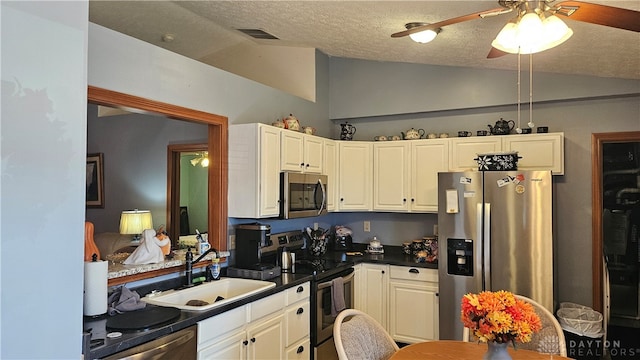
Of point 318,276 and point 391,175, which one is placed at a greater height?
point 391,175

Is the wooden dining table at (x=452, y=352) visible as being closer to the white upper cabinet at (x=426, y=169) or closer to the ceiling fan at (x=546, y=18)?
the ceiling fan at (x=546, y=18)

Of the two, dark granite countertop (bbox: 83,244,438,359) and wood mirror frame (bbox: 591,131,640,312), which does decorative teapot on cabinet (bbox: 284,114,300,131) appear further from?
wood mirror frame (bbox: 591,131,640,312)

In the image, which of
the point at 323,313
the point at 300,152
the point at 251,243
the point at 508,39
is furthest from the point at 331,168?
the point at 508,39

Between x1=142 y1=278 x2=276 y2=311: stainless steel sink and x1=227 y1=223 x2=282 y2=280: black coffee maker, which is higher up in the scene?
x1=227 y1=223 x2=282 y2=280: black coffee maker

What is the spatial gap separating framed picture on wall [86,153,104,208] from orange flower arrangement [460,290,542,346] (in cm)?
437

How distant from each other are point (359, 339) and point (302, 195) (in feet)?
5.70

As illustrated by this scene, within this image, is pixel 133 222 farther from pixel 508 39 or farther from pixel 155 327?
pixel 508 39

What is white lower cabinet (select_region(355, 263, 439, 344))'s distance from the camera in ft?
13.3

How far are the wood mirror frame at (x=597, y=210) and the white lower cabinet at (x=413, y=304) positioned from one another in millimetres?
1372

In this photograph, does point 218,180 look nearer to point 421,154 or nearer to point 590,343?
point 421,154

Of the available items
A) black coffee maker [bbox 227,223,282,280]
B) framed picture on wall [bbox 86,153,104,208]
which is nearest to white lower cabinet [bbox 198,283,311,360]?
black coffee maker [bbox 227,223,282,280]

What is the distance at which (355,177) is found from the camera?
4.64 metres

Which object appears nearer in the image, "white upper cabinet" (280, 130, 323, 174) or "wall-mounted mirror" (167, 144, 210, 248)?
"white upper cabinet" (280, 130, 323, 174)

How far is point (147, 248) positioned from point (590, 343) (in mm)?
3366
